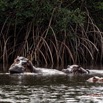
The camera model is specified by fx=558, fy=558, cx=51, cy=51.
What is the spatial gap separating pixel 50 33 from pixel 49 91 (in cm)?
1407

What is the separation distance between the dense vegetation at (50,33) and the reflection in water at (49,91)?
954cm

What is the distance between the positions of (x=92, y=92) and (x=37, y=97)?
177 cm

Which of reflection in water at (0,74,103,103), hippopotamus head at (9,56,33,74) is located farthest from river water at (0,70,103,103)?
hippopotamus head at (9,56,33,74)

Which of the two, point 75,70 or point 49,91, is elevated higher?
point 75,70

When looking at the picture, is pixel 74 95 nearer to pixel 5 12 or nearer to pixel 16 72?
pixel 16 72

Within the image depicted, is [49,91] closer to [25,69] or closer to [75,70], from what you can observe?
[25,69]

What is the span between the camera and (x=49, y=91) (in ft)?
47.3

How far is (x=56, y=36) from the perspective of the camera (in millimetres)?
29125

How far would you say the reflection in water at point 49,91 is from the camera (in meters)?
12.7

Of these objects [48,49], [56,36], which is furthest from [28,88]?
[56,36]

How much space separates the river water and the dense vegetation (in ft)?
31.4

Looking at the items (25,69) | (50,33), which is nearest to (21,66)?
(25,69)

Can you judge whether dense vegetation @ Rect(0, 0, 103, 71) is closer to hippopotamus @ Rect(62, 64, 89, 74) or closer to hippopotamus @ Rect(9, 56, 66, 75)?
hippopotamus @ Rect(62, 64, 89, 74)

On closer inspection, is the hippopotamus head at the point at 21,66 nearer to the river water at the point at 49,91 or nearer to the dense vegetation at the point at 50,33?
the river water at the point at 49,91
